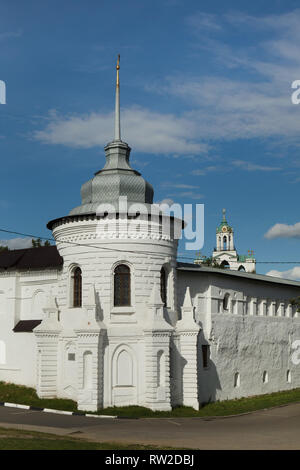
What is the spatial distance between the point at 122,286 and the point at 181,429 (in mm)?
7271

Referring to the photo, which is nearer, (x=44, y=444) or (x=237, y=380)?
(x=44, y=444)

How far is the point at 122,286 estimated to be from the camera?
24.7 m

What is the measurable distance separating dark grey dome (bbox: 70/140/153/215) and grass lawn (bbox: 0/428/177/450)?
11431mm

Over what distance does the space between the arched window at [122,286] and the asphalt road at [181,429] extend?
16.7 ft

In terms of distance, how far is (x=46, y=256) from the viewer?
1156 inches

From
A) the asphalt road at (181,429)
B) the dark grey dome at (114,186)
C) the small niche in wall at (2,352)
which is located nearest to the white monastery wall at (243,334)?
the dark grey dome at (114,186)

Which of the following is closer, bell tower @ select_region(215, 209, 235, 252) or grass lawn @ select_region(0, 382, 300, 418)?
grass lawn @ select_region(0, 382, 300, 418)

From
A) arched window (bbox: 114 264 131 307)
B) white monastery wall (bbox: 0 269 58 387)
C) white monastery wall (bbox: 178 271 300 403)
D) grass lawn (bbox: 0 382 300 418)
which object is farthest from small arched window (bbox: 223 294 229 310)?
white monastery wall (bbox: 0 269 58 387)

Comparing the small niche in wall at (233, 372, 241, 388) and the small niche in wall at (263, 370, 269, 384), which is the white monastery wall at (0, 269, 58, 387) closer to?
the small niche in wall at (233, 372, 241, 388)

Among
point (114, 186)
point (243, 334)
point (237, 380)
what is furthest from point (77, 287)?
point (243, 334)

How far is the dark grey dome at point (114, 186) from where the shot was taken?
2569 centimetres

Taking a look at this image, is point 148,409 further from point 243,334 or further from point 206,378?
point 243,334

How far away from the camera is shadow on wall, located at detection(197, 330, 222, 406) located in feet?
91.7
